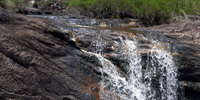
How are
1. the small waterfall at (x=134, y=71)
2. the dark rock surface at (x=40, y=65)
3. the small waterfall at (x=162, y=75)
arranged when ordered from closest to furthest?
1. the dark rock surface at (x=40, y=65)
2. the small waterfall at (x=134, y=71)
3. the small waterfall at (x=162, y=75)

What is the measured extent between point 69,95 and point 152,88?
5908 mm

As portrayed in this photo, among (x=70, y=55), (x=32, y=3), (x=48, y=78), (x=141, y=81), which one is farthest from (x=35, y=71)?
(x=32, y=3)

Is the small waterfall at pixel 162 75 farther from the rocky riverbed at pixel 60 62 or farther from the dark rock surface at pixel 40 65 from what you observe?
the dark rock surface at pixel 40 65

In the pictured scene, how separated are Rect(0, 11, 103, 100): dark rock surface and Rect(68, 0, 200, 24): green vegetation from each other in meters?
16.3

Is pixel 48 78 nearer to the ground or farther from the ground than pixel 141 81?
farther from the ground

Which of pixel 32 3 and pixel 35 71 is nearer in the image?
pixel 35 71

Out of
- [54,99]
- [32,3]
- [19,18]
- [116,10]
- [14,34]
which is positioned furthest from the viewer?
[32,3]

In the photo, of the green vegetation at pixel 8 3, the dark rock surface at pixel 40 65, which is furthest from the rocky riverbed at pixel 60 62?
the green vegetation at pixel 8 3

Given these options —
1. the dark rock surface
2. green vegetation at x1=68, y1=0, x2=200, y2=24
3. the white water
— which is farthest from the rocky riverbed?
green vegetation at x1=68, y1=0, x2=200, y2=24

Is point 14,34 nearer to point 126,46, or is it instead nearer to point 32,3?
point 126,46

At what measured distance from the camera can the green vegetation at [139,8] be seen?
94.7ft

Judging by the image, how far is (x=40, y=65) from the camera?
11172 mm

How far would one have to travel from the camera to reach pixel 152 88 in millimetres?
15922

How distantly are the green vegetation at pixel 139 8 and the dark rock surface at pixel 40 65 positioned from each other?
16292 mm
